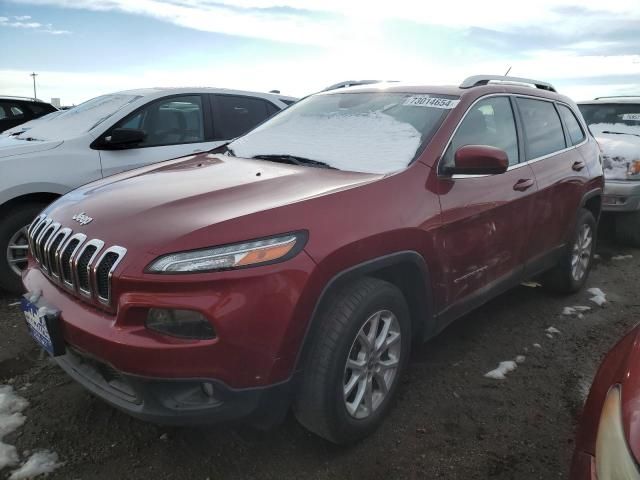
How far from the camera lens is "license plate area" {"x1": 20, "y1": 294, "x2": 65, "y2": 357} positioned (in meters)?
2.13

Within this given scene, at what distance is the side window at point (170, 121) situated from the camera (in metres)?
4.68

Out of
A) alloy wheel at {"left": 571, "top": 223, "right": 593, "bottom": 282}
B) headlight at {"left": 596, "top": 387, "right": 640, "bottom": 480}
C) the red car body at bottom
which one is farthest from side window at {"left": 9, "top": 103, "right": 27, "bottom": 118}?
headlight at {"left": 596, "top": 387, "right": 640, "bottom": 480}

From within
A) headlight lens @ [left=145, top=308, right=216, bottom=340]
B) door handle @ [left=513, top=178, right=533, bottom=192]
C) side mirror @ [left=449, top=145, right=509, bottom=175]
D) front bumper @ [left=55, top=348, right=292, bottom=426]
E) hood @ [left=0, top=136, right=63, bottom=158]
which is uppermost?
side mirror @ [left=449, top=145, right=509, bottom=175]

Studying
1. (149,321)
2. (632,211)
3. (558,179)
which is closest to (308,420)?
(149,321)

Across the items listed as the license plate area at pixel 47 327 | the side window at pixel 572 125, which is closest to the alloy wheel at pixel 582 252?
the side window at pixel 572 125

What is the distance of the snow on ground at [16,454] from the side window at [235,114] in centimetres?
312

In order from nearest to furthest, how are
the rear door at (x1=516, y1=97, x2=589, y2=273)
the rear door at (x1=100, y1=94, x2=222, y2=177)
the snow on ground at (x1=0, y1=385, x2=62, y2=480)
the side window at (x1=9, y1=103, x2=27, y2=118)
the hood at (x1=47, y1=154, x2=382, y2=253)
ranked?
the hood at (x1=47, y1=154, x2=382, y2=253), the snow on ground at (x1=0, y1=385, x2=62, y2=480), the rear door at (x1=516, y1=97, x2=589, y2=273), the rear door at (x1=100, y1=94, x2=222, y2=177), the side window at (x1=9, y1=103, x2=27, y2=118)

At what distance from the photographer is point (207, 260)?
75.4 inches

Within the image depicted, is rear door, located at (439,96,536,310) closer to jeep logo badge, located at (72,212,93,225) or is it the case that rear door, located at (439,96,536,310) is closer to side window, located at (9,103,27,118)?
jeep logo badge, located at (72,212,93,225)

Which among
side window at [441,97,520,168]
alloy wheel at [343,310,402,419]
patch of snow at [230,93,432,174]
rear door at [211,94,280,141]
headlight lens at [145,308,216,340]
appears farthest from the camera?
rear door at [211,94,280,141]

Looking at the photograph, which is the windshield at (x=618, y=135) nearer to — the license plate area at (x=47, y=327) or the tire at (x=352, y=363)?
the tire at (x=352, y=363)

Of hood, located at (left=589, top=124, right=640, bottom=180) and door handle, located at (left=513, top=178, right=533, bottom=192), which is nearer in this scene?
door handle, located at (left=513, top=178, right=533, bottom=192)

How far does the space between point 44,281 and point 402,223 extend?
5.46 ft

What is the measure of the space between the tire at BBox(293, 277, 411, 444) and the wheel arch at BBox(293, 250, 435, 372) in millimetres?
57
